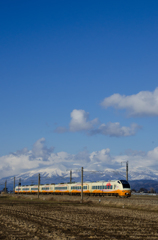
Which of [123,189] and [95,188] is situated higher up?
[123,189]

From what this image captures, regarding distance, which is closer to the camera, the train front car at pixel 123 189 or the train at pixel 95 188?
the train front car at pixel 123 189

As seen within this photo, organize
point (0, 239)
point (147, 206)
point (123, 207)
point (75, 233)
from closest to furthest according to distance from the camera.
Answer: point (0, 239), point (75, 233), point (147, 206), point (123, 207)

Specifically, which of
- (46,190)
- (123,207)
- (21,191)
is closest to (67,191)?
(46,190)

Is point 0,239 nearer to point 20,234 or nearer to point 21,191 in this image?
point 20,234

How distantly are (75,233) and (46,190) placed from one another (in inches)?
3731

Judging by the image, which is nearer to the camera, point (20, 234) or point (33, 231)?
point (20, 234)

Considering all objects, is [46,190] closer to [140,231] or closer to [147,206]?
[147,206]

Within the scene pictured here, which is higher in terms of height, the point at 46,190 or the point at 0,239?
the point at 0,239

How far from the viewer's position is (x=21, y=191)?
132 m

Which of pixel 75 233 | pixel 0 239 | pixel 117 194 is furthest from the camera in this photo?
pixel 117 194

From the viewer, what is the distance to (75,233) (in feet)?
61.8

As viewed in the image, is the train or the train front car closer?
the train front car

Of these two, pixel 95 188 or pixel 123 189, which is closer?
pixel 123 189

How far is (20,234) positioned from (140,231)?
7467 mm
